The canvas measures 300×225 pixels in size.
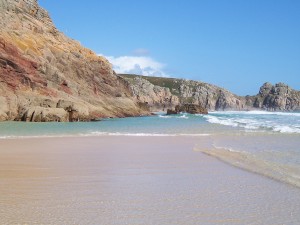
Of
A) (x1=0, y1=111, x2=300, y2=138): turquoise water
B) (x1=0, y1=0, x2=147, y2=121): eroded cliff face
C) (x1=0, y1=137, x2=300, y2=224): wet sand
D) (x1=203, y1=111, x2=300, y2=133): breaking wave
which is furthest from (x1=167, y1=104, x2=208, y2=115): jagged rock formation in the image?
(x1=0, y1=137, x2=300, y2=224): wet sand

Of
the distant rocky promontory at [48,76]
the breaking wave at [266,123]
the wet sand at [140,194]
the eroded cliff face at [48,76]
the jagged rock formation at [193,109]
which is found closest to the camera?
the wet sand at [140,194]

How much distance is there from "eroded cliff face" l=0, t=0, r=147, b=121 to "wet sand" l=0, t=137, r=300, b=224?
115 feet

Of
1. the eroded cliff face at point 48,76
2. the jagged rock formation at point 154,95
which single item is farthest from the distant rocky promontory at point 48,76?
the jagged rock formation at point 154,95

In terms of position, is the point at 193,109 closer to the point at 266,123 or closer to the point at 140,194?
the point at 266,123

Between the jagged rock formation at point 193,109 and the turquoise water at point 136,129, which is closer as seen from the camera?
the turquoise water at point 136,129

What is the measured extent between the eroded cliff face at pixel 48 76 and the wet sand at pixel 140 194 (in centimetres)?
3512

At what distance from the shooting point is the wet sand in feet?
19.2

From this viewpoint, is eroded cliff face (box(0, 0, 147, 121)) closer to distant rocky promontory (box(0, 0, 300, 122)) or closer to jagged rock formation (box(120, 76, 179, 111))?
distant rocky promontory (box(0, 0, 300, 122))

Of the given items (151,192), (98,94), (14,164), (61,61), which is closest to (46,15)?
(61,61)

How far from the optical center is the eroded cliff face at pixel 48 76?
47.8 meters

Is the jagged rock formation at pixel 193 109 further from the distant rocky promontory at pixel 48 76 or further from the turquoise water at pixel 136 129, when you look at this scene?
the turquoise water at pixel 136 129

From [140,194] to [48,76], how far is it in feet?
170

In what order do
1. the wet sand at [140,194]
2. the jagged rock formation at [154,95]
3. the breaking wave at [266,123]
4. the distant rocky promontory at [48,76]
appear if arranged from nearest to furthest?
the wet sand at [140,194] → the breaking wave at [266,123] → the distant rocky promontory at [48,76] → the jagged rock formation at [154,95]

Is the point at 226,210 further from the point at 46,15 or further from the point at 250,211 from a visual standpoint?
the point at 46,15
